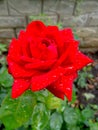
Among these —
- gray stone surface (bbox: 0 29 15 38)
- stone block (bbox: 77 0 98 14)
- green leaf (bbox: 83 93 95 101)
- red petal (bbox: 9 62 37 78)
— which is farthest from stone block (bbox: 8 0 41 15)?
red petal (bbox: 9 62 37 78)

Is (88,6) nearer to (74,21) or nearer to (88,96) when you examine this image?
(74,21)

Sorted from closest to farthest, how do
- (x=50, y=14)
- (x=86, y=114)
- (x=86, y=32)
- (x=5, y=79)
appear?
(x=5, y=79), (x=86, y=114), (x=50, y=14), (x=86, y=32)

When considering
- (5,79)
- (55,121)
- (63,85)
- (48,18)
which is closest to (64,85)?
(63,85)

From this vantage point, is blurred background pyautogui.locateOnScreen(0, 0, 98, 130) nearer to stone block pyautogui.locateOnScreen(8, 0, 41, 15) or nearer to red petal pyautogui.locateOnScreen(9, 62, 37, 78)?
stone block pyautogui.locateOnScreen(8, 0, 41, 15)

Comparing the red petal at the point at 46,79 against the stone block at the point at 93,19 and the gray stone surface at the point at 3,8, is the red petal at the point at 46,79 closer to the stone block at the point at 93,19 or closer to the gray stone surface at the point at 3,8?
the gray stone surface at the point at 3,8

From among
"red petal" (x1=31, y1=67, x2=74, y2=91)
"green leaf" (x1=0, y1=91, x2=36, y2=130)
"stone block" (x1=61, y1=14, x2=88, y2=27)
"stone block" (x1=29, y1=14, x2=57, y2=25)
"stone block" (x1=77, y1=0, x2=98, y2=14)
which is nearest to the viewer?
"red petal" (x1=31, y1=67, x2=74, y2=91)

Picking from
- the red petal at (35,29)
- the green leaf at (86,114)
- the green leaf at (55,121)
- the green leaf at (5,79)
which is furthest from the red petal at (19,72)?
the green leaf at (86,114)
